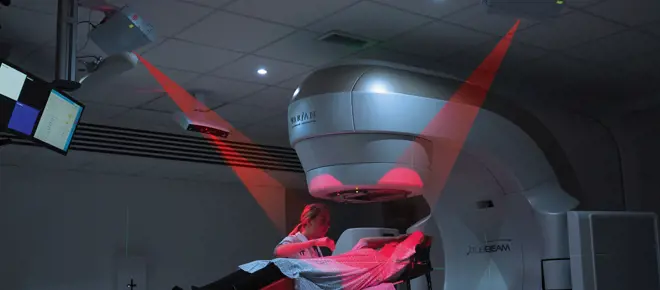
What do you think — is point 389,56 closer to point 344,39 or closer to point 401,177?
point 344,39

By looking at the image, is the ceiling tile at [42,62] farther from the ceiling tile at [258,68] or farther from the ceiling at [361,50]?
the ceiling tile at [258,68]

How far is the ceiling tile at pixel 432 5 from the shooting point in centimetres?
364

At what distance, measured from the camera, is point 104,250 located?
7.02 m

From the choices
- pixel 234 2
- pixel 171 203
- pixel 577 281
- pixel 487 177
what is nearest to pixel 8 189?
pixel 171 203

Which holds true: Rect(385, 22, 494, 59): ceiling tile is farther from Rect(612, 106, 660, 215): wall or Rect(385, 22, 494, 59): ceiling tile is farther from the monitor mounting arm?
Rect(612, 106, 660, 215): wall

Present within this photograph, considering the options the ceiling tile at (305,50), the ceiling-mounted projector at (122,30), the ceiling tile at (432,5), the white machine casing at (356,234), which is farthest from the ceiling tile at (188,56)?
the white machine casing at (356,234)

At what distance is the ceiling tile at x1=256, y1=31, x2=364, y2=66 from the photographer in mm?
4164

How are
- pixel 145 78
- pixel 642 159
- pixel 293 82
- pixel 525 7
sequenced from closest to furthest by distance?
pixel 525 7 < pixel 145 78 < pixel 293 82 < pixel 642 159

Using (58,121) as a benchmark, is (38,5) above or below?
above

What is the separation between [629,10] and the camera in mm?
3781

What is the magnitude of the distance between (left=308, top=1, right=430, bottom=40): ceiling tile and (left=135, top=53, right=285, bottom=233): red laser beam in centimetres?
126

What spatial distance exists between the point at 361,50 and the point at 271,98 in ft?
4.08

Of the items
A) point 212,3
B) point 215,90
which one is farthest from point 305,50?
point 215,90

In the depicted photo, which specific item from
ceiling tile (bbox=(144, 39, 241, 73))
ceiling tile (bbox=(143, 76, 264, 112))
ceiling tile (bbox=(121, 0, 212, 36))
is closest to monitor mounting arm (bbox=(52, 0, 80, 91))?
ceiling tile (bbox=(121, 0, 212, 36))
